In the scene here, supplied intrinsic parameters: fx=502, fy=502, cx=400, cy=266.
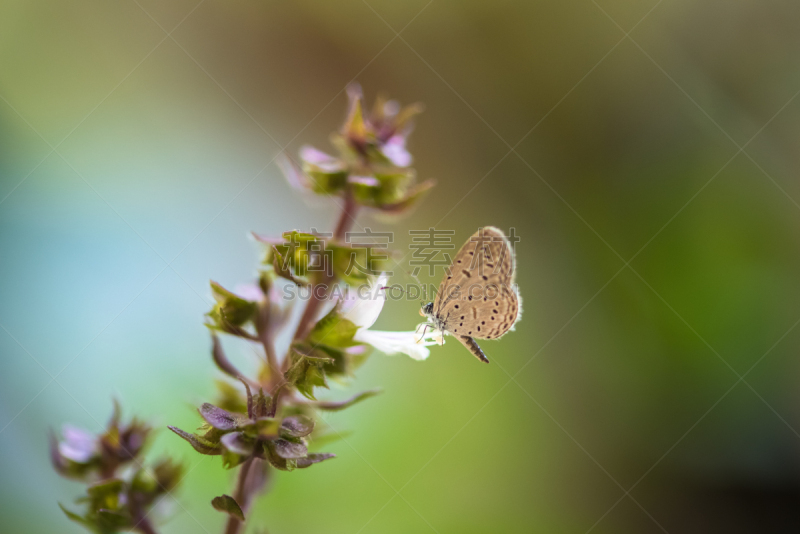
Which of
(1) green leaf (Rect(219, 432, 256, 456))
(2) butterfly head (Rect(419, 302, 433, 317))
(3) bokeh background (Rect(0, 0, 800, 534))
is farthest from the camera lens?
(3) bokeh background (Rect(0, 0, 800, 534))

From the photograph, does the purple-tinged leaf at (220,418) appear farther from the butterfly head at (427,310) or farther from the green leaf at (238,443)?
the butterfly head at (427,310)

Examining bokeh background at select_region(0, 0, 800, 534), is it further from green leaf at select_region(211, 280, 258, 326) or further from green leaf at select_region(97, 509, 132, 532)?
green leaf at select_region(211, 280, 258, 326)

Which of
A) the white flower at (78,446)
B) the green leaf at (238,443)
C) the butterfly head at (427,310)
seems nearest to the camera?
→ the green leaf at (238,443)

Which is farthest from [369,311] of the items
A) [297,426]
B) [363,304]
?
[297,426]

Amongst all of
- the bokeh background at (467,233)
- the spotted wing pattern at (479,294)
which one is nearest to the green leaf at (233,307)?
the spotted wing pattern at (479,294)

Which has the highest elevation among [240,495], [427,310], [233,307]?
[427,310]

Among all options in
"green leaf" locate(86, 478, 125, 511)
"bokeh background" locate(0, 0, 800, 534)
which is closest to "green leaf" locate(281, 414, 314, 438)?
"green leaf" locate(86, 478, 125, 511)

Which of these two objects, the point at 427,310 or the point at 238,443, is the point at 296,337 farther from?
the point at 427,310
